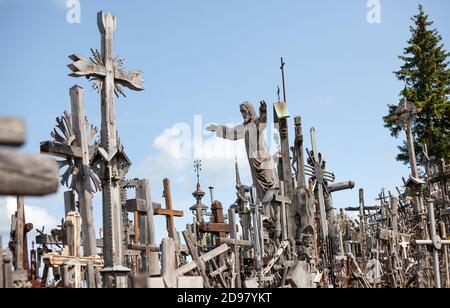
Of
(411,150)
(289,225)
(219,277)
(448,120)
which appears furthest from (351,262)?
(448,120)

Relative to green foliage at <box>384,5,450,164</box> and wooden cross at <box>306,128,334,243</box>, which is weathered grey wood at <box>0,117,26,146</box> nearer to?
wooden cross at <box>306,128,334,243</box>

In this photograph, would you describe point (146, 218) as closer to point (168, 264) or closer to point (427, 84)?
point (168, 264)

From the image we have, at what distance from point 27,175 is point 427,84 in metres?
28.7

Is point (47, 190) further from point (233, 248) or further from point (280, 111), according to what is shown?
point (280, 111)

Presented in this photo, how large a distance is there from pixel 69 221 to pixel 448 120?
24.2 m

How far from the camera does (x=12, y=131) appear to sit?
4508 millimetres

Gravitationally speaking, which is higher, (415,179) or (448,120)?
(448,120)

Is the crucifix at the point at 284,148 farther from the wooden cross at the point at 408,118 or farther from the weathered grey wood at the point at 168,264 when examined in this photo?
the weathered grey wood at the point at 168,264

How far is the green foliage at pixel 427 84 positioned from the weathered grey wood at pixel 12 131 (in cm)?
2714

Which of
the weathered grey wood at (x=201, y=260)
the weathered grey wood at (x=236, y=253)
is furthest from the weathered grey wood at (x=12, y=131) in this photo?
the weathered grey wood at (x=236, y=253)

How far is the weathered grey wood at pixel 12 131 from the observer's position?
4.48 meters

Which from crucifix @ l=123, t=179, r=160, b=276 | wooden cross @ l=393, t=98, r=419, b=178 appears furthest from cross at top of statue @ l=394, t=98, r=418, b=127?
crucifix @ l=123, t=179, r=160, b=276

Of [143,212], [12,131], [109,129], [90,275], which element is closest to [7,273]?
[90,275]
